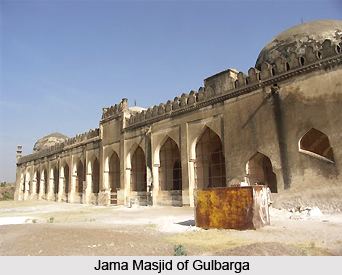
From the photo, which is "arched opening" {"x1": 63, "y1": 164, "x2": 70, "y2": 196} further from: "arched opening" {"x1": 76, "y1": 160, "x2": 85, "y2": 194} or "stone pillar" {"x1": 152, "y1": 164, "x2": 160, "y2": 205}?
"stone pillar" {"x1": 152, "y1": 164, "x2": 160, "y2": 205}

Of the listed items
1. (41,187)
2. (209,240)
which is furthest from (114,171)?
(209,240)

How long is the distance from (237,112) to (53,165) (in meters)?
19.5

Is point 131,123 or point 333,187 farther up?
point 131,123

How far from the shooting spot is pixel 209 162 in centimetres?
1512

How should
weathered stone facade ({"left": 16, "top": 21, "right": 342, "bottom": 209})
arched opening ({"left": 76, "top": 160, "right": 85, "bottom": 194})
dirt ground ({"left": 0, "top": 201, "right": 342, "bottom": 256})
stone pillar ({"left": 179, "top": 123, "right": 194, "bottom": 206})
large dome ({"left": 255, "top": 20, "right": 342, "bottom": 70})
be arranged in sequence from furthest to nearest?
arched opening ({"left": 76, "top": 160, "right": 85, "bottom": 194}), stone pillar ({"left": 179, "top": 123, "right": 194, "bottom": 206}), large dome ({"left": 255, "top": 20, "right": 342, "bottom": 70}), weathered stone facade ({"left": 16, "top": 21, "right": 342, "bottom": 209}), dirt ground ({"left": 0, "top": 201, "right": 342, "bottom": 256})

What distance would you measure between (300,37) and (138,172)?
36.2 feet

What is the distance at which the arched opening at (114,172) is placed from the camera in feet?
66.9

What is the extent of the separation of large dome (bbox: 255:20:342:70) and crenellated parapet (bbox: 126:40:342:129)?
1.60m

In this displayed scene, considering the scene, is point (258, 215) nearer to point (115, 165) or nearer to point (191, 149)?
point (191, 149)

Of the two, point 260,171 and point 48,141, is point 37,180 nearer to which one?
point 48,141

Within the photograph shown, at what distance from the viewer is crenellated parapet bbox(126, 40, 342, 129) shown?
10586mm

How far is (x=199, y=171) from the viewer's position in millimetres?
14648

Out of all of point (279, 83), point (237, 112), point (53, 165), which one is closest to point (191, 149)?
point (237, 112)

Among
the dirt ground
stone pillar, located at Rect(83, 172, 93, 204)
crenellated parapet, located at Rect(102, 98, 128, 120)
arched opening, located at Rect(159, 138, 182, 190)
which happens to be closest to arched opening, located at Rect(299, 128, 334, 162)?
the dirt ground
